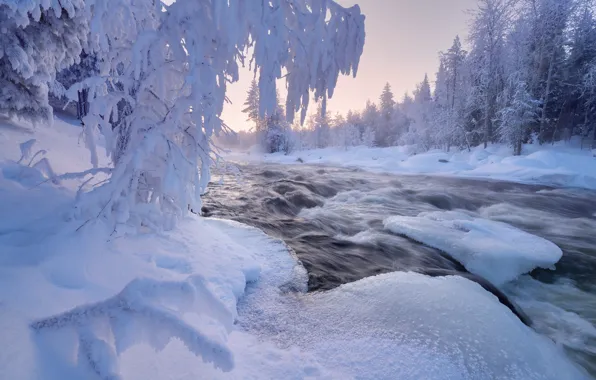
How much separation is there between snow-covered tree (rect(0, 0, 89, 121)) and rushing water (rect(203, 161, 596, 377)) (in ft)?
14.7

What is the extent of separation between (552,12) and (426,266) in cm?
2971

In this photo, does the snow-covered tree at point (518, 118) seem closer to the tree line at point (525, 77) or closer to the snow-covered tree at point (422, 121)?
the tree line at point (525, 77)

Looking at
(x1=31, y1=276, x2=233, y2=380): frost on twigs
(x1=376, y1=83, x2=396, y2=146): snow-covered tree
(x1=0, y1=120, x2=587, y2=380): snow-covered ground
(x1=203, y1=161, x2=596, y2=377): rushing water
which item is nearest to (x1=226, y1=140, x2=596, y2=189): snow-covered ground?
(x1=203, y1=161, x2=596, y2=377): rushing water

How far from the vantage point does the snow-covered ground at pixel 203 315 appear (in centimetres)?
144

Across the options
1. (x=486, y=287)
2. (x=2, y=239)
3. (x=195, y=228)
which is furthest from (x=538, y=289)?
(x=2, y=239)

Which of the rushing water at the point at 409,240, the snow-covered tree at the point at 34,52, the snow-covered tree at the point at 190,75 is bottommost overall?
the rushing water at the point at 409,240

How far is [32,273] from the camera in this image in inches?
72.5

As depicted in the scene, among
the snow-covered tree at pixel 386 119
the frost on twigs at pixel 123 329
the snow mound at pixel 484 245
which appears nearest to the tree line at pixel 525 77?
the snow mound at pixel 484 245

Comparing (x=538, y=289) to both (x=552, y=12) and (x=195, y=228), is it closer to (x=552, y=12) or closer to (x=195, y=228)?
(x=195, y=228)

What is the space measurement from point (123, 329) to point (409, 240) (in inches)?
219

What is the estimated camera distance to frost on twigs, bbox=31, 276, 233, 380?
139 cm

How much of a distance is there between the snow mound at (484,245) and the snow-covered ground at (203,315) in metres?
1.49

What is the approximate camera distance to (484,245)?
18.0 feet

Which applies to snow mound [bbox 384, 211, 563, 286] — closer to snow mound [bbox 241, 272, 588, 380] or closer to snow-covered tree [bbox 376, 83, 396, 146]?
snow mound [bbox 241, 272, 588, 380]
